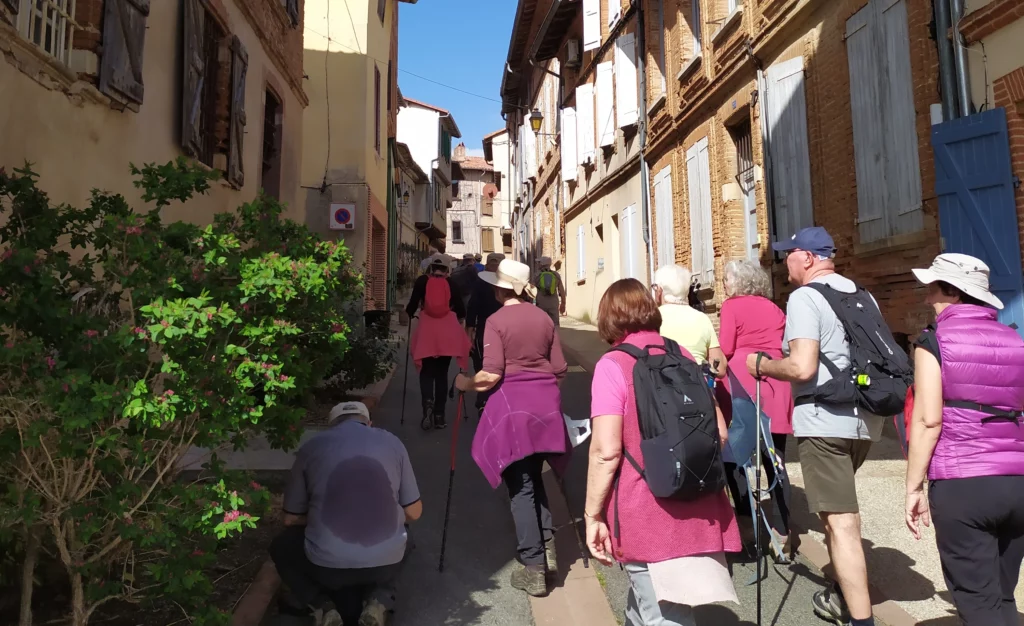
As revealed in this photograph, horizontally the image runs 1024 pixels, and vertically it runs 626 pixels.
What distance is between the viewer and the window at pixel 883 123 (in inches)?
272

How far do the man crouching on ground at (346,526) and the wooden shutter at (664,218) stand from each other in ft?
32.8

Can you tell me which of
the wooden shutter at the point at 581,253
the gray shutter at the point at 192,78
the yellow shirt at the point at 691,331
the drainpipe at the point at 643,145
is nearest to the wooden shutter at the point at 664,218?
the drainpipe at the point at 643,145

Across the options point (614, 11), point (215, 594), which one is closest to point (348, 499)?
point (215, 594)

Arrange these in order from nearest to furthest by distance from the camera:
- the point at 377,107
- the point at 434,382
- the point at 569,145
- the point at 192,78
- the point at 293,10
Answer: the point at 192,78 → the point at 434,382 → the point at 293,10 → the point at 377,107 → the point at 569,145

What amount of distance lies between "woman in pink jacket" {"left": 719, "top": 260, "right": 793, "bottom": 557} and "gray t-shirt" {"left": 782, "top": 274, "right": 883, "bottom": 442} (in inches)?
43.2

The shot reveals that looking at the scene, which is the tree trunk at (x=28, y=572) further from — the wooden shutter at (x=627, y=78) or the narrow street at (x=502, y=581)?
the wooden shutter at (x=627, y=78)

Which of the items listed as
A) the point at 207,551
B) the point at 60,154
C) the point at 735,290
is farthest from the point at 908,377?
the point at 60,154

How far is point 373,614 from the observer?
348cm

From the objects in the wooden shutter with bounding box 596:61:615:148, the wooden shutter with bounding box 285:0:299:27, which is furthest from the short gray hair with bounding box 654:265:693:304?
the wooden shutter with bounding box 596:61:615:148

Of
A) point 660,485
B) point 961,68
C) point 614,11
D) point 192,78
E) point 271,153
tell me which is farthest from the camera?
point 614,11

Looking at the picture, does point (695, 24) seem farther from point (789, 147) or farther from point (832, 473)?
point (832, 473)

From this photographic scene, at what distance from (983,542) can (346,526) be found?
2.58 meters

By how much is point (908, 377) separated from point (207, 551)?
2.98 m

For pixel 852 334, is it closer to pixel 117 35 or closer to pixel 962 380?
pixel 962 380
